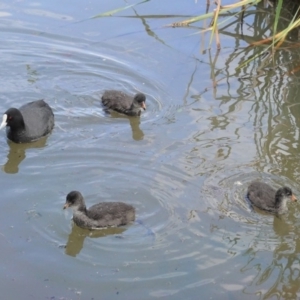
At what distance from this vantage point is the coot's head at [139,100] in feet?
29.2

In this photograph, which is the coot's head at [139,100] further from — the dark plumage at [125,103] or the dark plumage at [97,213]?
the dark plumage at [97,213]

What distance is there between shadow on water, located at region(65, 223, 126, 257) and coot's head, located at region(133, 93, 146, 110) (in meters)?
2.48

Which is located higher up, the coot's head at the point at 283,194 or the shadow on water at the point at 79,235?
the coot's head at the point at 283,194

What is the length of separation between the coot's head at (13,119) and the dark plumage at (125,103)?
1168 mm

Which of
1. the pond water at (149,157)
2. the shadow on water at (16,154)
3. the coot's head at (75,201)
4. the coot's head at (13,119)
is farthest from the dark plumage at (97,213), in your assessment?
the coot's head at (13,119)

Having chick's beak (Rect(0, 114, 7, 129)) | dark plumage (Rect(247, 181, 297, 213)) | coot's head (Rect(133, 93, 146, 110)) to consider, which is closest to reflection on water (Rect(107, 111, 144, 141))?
coot's head (Rect(133, 93, 146, 110))

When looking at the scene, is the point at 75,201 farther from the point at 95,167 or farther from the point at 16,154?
the point at 16,154

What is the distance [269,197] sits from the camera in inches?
281

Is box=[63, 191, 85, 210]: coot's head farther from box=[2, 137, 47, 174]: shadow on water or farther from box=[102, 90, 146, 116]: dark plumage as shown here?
box=[102, 90, 146, 116]: dark plumage

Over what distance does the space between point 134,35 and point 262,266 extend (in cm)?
570

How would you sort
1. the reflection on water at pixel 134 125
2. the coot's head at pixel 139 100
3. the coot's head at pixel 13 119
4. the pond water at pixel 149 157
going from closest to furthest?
the pond water at pixel 149 157
the coot's head at pixel 13 119
the reflection on water at pixel 134 125
the coot's head at pixel 139 100

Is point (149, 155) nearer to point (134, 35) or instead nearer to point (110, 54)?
point (110, 54)

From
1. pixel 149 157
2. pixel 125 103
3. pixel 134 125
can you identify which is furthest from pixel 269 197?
pixel 125 103

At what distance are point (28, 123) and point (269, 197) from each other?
9.97ft
